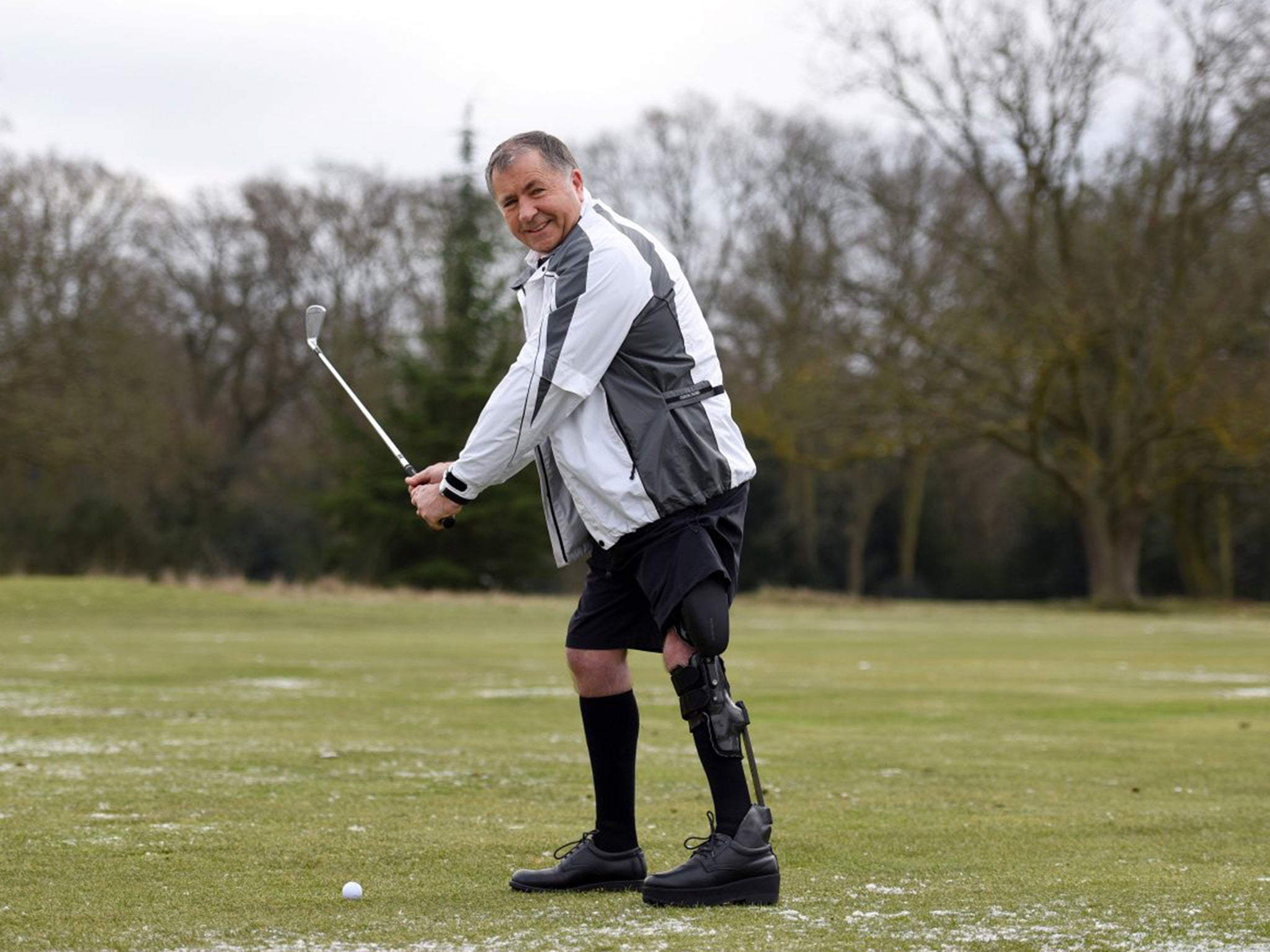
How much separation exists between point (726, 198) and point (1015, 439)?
1396cm

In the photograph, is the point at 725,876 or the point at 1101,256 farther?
the point at 1101,256

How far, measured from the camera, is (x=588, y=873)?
16.7 ft

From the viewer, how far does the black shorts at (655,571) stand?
488cm

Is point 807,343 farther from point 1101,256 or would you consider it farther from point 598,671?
point 598,671

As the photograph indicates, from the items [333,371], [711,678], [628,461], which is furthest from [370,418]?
[711,678]

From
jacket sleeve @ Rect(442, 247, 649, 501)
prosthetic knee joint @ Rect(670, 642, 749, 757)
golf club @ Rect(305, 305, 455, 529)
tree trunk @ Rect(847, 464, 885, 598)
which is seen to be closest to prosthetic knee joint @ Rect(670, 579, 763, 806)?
prosthetic knee joint @ Rect(670, 642, 749, 757)

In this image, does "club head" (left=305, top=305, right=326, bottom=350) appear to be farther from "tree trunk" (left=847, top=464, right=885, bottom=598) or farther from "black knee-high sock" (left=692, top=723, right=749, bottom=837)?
"tree trunk" (left=847, top=464, right=885, bottom=598)

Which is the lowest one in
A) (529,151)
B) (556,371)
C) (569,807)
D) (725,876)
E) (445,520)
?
(569,807)

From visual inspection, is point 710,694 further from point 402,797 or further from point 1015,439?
point 1015,439

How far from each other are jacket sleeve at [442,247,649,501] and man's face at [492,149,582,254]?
0.19 m

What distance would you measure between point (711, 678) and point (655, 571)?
1.09 ft

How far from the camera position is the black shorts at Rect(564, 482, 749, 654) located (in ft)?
16.0

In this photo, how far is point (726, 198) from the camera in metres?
51.6

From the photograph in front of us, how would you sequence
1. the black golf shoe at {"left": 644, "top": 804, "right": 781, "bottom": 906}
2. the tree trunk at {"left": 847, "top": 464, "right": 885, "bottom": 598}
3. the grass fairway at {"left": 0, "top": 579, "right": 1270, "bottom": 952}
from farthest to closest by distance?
1. the tree trunk at {"left": 847, "top": 464, "right": 885, "bottom": 598}
2. the black golf shoe at {"left": 644, "top": 804, "right": 781, "bottom": 906}
3. the grass fairway at {"left": 0, "top": 579, "right": 1270, "bottom": 952}
